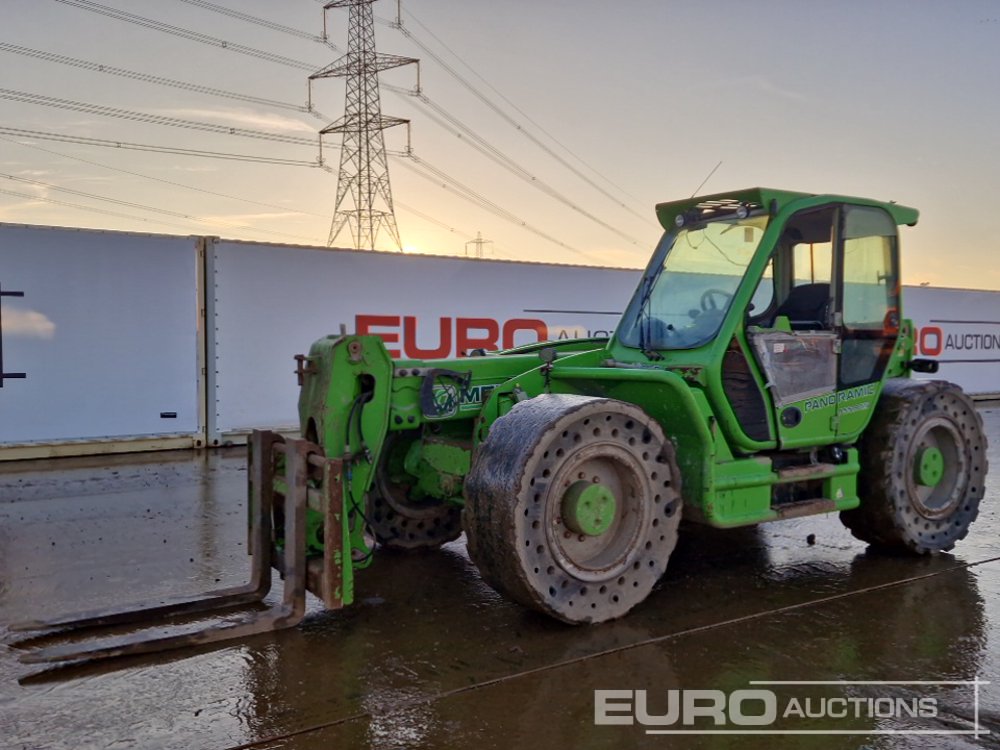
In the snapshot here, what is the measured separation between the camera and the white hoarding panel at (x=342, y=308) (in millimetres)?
11336

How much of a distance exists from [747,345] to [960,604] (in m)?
1.82

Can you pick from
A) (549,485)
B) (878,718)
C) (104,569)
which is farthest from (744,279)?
(104,569)

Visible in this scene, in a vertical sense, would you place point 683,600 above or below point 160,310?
below

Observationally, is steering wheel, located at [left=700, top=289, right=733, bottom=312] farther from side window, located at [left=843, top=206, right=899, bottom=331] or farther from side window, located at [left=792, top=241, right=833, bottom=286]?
side window, located at [left=843, top=206, right=899, bottom=331]

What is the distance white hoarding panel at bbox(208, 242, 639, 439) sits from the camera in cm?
1134

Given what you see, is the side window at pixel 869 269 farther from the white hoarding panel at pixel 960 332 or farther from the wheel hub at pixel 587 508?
the white hoarding panel at pixel 960 332

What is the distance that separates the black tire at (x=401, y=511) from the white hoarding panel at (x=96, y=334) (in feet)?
20.3

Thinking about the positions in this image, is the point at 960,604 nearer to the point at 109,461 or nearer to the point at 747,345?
the point at 747,345


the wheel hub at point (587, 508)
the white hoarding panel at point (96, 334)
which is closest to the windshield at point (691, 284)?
the wheel hub at point (587, 508)

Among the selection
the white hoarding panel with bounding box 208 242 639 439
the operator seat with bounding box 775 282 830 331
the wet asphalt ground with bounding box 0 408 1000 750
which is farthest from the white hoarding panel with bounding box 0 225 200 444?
the operator seat with bounding box 775 282 830 331

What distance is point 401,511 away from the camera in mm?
5844

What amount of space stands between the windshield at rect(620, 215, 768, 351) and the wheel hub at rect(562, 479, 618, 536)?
1.22m

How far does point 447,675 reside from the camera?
152 inches

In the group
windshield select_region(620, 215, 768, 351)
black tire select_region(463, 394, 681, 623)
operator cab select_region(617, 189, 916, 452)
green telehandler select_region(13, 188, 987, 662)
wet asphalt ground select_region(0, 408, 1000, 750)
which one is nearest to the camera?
wet asphalt ground select_region(0, 408, 1000, 750)
